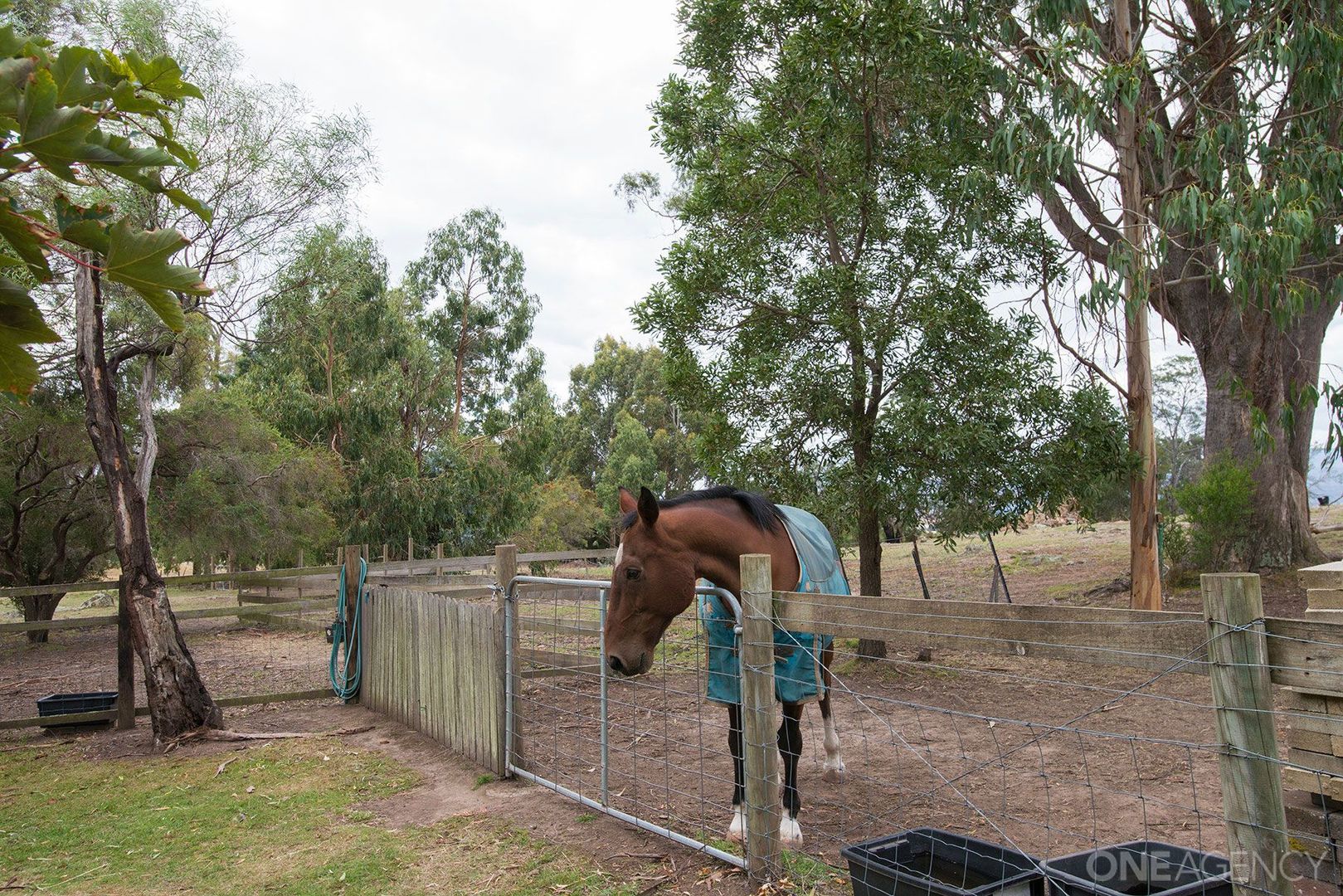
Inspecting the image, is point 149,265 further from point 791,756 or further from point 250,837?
point 250,837

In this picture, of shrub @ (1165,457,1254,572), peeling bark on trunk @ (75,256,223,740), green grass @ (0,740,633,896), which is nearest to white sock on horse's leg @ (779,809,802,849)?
green grass @ (0,740,633,896)

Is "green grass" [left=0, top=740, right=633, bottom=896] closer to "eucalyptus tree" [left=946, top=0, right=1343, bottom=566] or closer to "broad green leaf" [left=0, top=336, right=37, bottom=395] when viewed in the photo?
"broad green leaf" [left=0, top=336, right=37, bottom=395]

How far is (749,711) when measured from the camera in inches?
158

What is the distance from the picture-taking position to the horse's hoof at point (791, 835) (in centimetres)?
434

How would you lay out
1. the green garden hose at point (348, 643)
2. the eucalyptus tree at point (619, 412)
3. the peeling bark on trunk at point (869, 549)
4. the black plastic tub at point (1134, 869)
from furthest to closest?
the eucalyptus tree at point (619, 412) → the peeling bark on trunk at point (869, 549) → the green garden hose at point (348, 643) → the black plastic tub at point (1134, 869)

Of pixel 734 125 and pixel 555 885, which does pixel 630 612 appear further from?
pixel 734 125

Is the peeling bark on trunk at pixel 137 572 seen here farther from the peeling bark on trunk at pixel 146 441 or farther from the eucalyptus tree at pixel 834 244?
the eucalyptus tree at pixel 834 244

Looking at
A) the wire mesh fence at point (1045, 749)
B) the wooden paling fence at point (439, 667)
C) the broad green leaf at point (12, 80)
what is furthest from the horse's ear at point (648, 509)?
the broad green leaf at point (12, 80)

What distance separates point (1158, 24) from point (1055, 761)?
998 centimetres

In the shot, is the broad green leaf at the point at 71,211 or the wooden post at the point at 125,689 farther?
the wooden post at the point at 125,689

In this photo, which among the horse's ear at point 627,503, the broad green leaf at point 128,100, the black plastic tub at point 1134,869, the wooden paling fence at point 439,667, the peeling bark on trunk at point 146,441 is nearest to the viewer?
the broad green leaf at point 128,100

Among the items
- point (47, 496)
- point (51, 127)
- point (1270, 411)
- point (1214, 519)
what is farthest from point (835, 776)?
point (47, 496)

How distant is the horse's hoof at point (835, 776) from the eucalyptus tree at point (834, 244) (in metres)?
3.67

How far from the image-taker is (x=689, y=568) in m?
4.38
